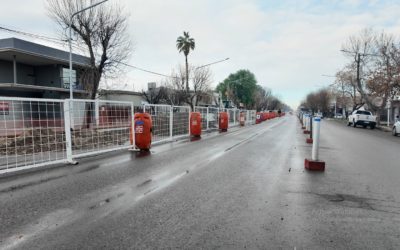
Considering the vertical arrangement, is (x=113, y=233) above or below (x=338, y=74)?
below

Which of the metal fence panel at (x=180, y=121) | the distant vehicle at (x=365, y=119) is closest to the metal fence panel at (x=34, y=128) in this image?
the metal fence panel at (x=180, y=121)

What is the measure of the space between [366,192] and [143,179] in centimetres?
440

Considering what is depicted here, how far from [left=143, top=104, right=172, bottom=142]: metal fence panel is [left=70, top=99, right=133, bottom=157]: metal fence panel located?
83.7 inches

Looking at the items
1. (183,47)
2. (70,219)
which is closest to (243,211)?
(70,219)

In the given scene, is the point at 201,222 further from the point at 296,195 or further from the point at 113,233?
the point at 296,195

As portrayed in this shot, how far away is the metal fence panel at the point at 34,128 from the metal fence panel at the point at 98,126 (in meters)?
0.65

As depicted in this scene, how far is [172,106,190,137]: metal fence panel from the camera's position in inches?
654

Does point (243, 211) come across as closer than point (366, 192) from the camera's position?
Yes

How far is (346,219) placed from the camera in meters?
4.19

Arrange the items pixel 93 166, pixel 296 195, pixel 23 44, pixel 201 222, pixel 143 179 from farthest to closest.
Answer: pixel 23 44 → pixel 93 166 → pixel 143 179 → pixel 296 195 → pixel 201 222

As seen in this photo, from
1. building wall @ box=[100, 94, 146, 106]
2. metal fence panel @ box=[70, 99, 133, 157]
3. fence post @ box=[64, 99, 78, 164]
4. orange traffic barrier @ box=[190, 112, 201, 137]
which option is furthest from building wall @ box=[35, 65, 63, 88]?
fence post @ box=[64, 99, 78, 164]

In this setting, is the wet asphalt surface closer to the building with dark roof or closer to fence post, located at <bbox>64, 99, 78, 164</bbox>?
fence post, located at <bbox>64, 99, 78, 164</bbox>

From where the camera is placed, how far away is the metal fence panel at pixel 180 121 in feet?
54.5

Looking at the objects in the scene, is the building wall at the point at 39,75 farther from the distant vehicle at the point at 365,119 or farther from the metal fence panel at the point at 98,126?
the distant vehicle at the point at 365,119
